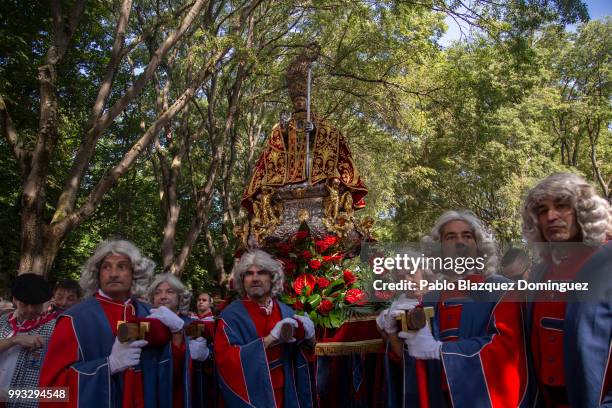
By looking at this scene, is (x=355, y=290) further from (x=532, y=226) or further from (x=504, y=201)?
(x=504, y=201)

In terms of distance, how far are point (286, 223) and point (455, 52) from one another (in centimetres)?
1581

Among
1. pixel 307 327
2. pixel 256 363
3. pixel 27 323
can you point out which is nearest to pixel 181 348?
pixel 256 363

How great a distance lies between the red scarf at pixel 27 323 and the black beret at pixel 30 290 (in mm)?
143

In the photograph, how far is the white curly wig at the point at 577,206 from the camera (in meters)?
3.12

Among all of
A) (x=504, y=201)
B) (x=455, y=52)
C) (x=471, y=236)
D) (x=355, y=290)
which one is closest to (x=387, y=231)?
(x=504, y=201)

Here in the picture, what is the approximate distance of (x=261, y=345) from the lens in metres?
4.97

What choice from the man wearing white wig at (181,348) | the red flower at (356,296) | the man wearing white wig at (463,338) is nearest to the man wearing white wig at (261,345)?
the man wearing white wig at (181,348)

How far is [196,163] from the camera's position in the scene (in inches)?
910

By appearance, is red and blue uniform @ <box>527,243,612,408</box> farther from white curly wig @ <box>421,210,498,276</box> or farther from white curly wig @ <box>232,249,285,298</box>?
white curly wig @ <box>232,249,285,298</box>

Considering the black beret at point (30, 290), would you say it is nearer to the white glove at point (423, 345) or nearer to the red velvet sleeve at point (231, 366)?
the red velvet sleeve at point (231, 366)

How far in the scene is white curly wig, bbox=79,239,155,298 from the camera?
4789 millimetres

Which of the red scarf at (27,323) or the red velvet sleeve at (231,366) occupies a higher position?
the red scarf at (27,323)

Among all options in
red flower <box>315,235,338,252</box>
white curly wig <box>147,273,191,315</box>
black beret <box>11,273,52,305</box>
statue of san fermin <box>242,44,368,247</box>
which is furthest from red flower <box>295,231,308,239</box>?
black beret <box>11,273,52,305</box>

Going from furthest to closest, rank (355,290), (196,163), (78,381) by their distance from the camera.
→ (196,163)
(355,290)
(78,381)
